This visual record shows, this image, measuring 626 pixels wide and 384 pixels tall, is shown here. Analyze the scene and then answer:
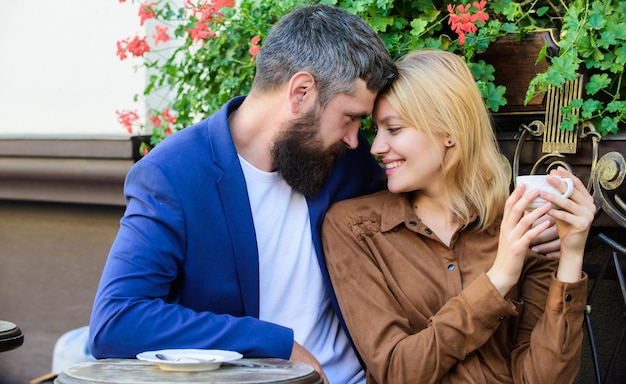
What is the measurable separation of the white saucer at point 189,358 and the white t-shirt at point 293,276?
508 millimetres

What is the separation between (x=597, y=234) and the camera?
9.67 ft

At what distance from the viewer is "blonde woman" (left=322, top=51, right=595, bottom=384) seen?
2.41 m

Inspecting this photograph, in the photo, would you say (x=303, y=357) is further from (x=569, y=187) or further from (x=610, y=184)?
(x=610, y=184)

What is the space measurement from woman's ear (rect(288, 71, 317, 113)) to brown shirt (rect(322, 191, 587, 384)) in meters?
0.33

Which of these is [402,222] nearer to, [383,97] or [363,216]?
[363,216]

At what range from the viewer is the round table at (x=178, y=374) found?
6.50 feet

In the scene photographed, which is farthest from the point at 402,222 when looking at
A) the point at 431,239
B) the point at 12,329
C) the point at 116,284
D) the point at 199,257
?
the point at 12,329

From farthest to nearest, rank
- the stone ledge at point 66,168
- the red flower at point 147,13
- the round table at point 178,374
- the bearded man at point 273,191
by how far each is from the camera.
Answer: the stone ledge at point 66,168, the red flower at point 147,13, the bearded man at point 273,191, the round table at point 178,374

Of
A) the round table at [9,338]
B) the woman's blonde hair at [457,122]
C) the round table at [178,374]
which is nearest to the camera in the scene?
the round table at [178,374]

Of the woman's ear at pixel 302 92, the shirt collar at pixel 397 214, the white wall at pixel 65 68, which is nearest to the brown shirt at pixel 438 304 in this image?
the shirt collar at pixel 397 214

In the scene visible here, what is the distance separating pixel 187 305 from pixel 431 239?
751mm

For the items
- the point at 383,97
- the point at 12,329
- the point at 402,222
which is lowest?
the point at 12,329

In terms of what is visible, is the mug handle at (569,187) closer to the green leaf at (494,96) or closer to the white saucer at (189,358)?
the green leaf at (494,96)

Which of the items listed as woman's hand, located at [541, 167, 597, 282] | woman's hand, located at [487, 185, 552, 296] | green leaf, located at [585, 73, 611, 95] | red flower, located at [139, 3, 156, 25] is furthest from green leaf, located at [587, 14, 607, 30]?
red flower, located at [139, 3, 156, 25]
